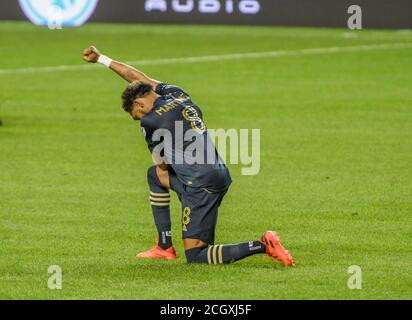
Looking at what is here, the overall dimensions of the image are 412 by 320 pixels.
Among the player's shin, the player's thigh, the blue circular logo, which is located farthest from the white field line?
the player's thigh

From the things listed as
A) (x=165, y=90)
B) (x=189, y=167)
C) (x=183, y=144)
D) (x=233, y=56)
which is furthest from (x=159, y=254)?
(x=233, y=56)

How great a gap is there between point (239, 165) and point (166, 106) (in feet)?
22.1

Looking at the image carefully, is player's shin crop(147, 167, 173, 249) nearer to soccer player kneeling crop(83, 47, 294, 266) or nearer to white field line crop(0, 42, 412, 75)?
soccer player kneeling crop(83, 47, 294, 266)

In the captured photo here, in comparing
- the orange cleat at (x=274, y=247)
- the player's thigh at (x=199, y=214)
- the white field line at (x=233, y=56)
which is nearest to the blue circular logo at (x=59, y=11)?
the white field line at (x=233, y=56)

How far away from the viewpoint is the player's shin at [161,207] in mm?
11523

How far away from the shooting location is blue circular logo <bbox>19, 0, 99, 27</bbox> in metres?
35.7

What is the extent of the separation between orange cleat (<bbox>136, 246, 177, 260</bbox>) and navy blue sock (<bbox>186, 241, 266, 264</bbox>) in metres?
0.34

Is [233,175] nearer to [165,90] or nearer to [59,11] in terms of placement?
[165,90]

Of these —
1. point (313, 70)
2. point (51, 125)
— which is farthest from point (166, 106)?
point (313, 70)

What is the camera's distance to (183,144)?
36.5 ft

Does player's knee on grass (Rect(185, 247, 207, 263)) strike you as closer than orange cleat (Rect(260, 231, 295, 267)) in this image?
No

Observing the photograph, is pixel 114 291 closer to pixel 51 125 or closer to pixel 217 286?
pixel 217 286

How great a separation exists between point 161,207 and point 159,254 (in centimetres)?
40
